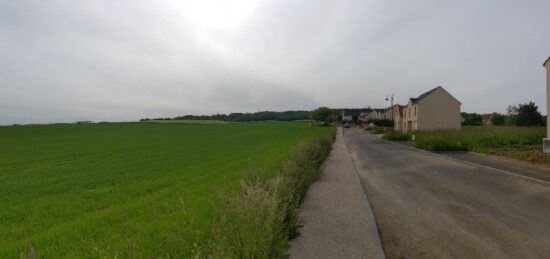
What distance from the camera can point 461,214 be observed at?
22.0 ft

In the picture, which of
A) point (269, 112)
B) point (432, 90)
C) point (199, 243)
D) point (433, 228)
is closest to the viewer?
point (199, 243)

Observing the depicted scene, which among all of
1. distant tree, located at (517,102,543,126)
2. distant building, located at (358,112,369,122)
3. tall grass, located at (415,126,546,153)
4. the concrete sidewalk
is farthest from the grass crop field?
distant building, located at (358,112,369,122)

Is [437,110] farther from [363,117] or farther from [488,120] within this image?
[363,117]

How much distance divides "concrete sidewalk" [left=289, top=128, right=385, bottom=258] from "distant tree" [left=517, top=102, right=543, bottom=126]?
56174 mm

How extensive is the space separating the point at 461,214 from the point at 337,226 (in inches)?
116

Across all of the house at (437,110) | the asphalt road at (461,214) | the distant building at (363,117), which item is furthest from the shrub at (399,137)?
the distant building at (363,117)

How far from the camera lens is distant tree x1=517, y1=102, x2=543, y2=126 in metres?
50.2

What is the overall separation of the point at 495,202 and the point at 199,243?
7.22m

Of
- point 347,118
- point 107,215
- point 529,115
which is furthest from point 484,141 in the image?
point 347,118

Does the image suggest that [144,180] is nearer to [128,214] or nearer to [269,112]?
[128,214]

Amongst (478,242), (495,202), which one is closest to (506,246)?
(478,242)

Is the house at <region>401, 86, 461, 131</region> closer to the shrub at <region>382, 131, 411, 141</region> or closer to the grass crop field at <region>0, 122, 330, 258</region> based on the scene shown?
the shrub at <region>382, 131, 411, 141</region>

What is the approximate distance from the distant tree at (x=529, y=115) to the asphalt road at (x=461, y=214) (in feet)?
166

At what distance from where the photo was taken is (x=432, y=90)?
4594 cm
